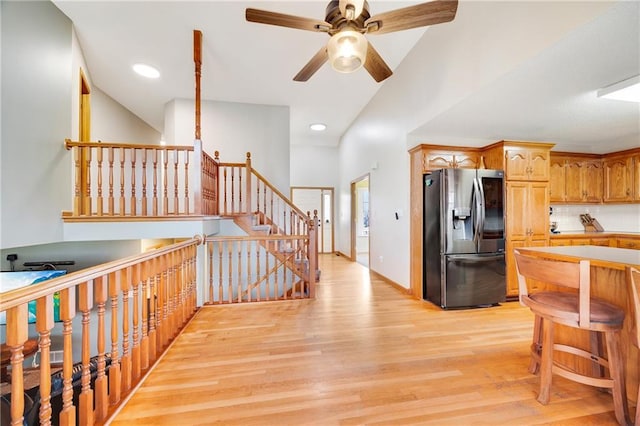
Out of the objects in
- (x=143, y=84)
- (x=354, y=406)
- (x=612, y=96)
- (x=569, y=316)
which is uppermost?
(x=143, y=84)

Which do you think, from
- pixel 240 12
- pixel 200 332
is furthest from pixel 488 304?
pixel 240 12

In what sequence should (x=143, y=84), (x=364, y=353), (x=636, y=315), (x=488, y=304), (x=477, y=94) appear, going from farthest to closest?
(x=143, y=84)
(x=488, y=304)
(x=477, y=94)
(x=364, y=353)
(x=636, y=315)

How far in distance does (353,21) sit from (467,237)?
2.70 meters

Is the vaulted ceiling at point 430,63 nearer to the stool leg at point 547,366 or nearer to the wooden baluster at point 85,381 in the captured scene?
the stool leg at point 547,366

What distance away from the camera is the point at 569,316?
1.49m

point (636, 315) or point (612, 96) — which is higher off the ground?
point (612, 96)

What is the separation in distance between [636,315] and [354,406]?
1.54m

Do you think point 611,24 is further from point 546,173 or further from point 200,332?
point 200,332

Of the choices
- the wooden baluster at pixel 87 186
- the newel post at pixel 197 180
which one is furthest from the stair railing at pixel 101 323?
the wooden baluster at pixel 87 186

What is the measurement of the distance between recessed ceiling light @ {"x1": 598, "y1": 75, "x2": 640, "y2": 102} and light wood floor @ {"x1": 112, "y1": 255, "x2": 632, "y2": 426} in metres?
2.25

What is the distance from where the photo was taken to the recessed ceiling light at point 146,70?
3697 mm

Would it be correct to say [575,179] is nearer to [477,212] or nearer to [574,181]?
[574,181]

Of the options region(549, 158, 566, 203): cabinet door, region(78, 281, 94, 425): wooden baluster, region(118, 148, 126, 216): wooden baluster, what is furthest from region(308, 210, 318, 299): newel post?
region(549, 158, 566, 203): cabinet door

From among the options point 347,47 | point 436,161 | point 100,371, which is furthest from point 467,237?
point 100,371
